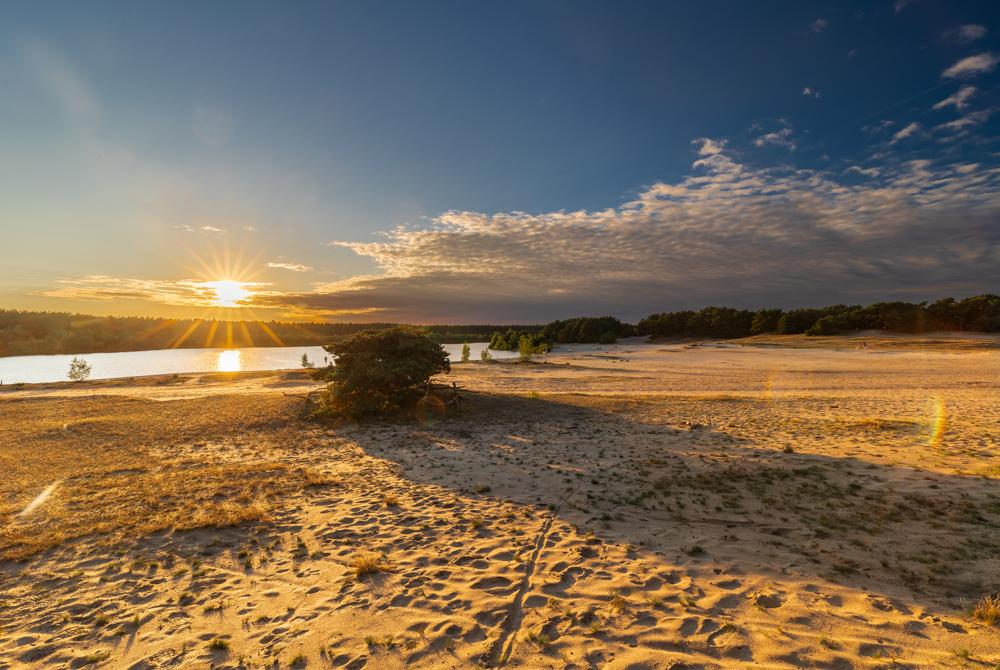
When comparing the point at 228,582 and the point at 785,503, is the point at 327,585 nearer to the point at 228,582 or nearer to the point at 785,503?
the point at 228,582

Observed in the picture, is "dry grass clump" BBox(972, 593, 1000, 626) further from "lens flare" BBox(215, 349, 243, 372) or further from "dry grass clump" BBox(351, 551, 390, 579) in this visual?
A: "lens flare" BBox(215, 349, 243, 372)

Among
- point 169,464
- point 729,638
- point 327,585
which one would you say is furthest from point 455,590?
point 169,464

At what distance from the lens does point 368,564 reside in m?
6.41

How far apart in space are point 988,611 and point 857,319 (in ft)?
323

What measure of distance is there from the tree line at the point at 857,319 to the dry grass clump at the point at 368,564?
95.8 metres

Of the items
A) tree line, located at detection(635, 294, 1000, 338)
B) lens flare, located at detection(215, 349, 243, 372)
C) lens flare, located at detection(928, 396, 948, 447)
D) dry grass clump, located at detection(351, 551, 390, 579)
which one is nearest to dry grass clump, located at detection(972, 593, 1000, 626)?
dry grass clump, located at detection(351, 551, 390, 579)

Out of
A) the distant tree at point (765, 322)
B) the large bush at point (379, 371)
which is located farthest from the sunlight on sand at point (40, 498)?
the distant tree at point (765, 322)

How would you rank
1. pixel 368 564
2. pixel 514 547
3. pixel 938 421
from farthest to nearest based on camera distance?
A: pixel 938 421
pixel 514 547
pixel 368 564

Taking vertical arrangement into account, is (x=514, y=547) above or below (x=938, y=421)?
below

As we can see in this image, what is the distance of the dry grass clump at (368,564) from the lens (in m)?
6.37

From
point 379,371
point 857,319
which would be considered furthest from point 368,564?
point 857,319

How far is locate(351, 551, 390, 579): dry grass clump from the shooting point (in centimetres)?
637

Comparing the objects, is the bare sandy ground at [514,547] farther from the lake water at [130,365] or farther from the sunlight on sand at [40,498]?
the lake water at [130,365]

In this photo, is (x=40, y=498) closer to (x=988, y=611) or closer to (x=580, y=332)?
(x=988, y=611)
